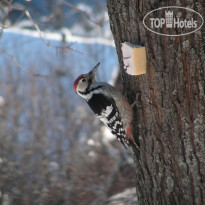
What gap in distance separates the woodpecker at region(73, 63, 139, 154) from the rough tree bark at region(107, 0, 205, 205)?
20 cm

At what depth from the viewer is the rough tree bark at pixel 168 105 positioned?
2137 mm

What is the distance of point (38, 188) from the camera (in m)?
5.19

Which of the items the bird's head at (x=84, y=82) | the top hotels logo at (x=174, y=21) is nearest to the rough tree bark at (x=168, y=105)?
the top hotels logo at (x=174, y=21)

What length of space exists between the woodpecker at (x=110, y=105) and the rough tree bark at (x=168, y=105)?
0.66 ft

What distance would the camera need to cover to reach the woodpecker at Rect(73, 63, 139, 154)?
9.43ft

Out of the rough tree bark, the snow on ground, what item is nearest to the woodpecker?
the rough tree bark

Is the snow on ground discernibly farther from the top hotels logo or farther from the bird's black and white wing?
the top hotels logo

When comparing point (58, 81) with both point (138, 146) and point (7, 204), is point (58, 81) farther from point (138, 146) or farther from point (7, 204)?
point (138, 146)


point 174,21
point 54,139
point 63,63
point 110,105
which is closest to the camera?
point 174,21

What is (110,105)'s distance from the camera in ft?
10.2

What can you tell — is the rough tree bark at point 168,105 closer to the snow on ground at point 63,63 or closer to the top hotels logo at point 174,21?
the top hotels logo at point 174,21

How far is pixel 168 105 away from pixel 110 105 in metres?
0.89

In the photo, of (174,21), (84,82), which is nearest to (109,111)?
(84,82)

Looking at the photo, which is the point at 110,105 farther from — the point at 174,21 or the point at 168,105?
the point at 174,21
